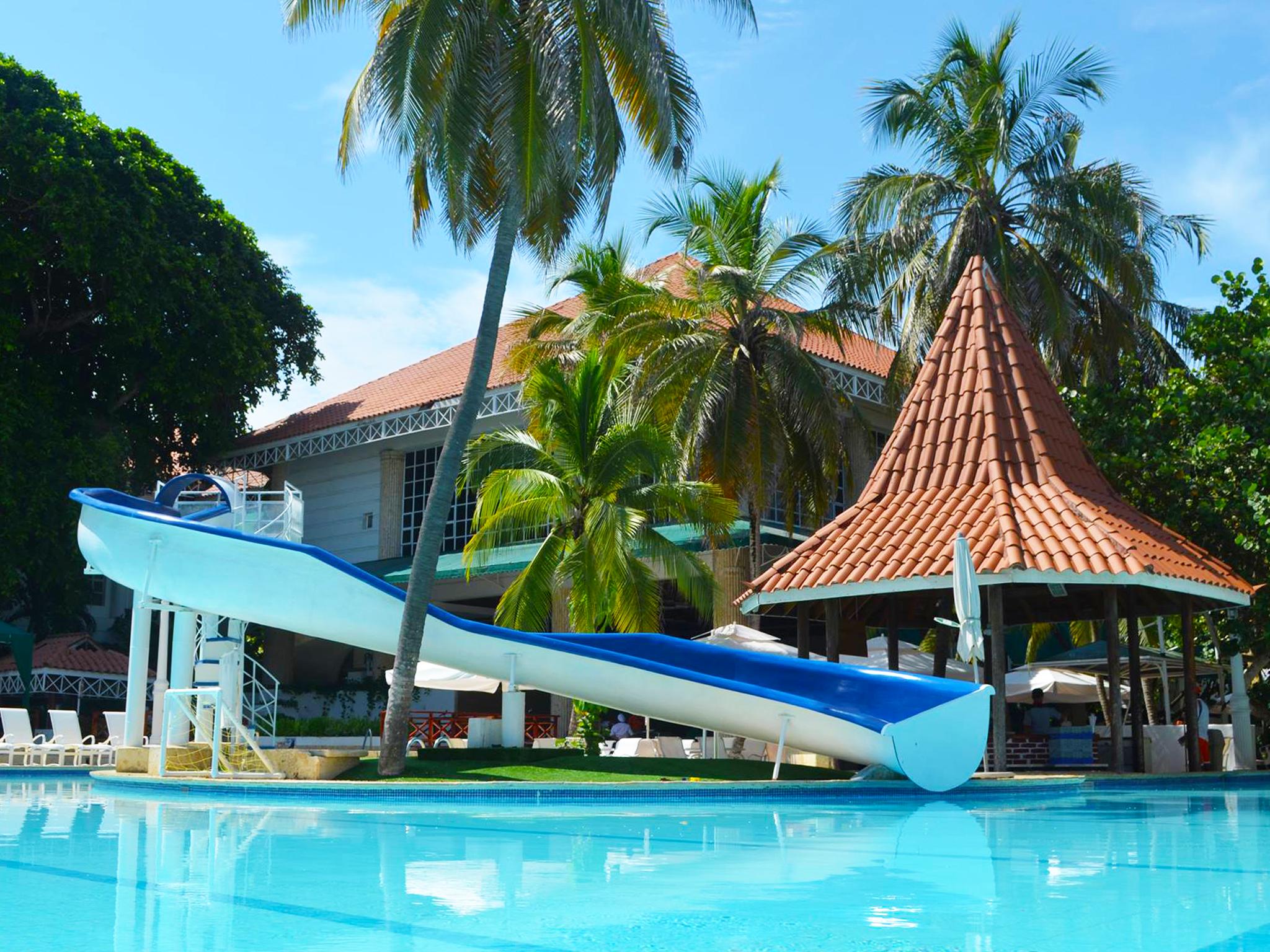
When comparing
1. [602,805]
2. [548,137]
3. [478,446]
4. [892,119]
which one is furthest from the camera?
[892,119]

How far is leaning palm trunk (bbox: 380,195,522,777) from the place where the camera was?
14.2m

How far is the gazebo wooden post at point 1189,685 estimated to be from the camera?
663 inches

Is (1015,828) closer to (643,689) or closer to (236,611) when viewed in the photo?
(643,689)

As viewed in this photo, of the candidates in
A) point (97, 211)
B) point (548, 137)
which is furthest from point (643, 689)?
point (97, 211)

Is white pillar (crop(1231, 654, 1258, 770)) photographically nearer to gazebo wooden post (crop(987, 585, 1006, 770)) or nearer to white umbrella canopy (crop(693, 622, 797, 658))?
gazebo wooden post (crop(987, 585, 1006, 770))

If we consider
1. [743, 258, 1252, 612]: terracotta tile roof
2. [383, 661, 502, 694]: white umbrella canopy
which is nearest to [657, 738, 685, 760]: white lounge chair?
[383, 661, 502, 694]: white umbrella canopy

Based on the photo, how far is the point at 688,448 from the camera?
803 inches

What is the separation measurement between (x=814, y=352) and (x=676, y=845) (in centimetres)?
1734

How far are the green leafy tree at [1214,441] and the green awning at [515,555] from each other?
234 inches

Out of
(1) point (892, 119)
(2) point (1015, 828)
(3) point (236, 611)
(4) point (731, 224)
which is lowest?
(2) point (1015, 828)

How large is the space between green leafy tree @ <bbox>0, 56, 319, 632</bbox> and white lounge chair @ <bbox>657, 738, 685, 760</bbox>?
606 inches

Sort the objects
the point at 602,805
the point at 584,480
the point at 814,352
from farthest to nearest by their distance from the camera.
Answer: the point at 814,352, the point at 584,480, the point at 602,805

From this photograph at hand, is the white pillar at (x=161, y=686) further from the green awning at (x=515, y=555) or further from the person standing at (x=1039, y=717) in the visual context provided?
the person standing at (x=1039, y=717)

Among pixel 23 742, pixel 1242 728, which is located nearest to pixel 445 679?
pixel 23 742
